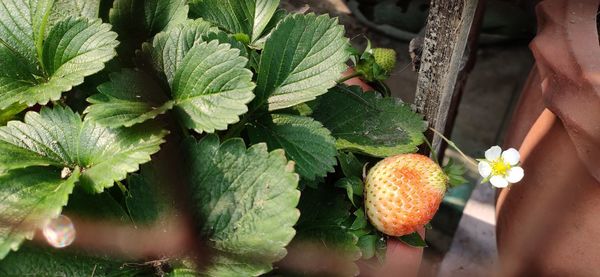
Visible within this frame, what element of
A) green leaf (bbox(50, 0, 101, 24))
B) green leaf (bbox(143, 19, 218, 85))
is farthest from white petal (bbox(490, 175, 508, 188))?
green leaf (bbox(50, 0, 101, 24))

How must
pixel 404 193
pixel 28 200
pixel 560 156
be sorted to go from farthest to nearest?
pixel 560 156 → pixel 404 193 → pixel 28 200

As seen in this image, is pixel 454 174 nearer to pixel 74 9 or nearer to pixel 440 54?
pixel 440 54

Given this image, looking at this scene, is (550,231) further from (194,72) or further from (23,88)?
(23,88)

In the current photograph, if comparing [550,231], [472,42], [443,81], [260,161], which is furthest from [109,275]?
[472,42]

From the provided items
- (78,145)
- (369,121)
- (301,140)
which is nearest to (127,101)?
(78,145)

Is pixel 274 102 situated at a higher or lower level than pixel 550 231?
higher

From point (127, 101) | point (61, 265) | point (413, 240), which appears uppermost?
point (127, 101)
